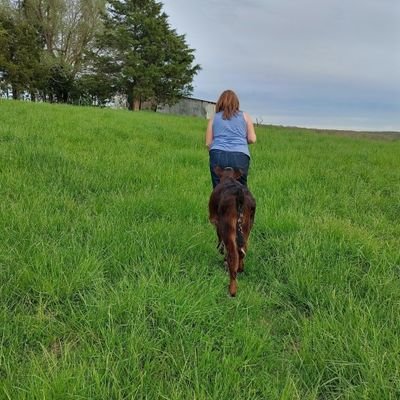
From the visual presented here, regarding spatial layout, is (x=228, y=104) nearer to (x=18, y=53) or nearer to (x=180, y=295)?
(x=180, y=295)

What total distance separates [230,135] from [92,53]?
3702cm

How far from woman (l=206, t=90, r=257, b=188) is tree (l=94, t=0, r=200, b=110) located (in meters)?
32.0

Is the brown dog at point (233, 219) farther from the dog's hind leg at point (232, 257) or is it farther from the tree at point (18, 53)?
the tree at point (18, 53)

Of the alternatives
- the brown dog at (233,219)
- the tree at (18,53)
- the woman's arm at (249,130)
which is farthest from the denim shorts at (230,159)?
the tree at (18,53)

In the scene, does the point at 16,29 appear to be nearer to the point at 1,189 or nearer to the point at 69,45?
the point at 69,45

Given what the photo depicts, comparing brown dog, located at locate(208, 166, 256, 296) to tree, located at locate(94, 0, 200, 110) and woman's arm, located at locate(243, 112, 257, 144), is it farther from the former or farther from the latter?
tree, located at locate(94, 0, 200, 110)

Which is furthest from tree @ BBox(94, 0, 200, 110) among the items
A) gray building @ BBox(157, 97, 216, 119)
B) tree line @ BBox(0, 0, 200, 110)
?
gray building @ BBox(157, 97, 216, 119)

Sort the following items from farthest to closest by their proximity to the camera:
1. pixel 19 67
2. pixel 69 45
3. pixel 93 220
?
1. pixel 69 45
2. pixel 19 67
3. pixel 93 220

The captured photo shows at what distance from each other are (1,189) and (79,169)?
4.71 ft

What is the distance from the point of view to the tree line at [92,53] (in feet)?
117

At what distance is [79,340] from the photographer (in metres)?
2.53

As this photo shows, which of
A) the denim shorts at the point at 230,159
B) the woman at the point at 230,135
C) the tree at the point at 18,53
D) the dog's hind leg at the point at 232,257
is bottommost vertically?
the dog's hind leg at the point at 232,257

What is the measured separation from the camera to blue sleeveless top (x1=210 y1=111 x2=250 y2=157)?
4.47 meters

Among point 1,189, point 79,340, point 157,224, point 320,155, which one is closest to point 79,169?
point 1,189
